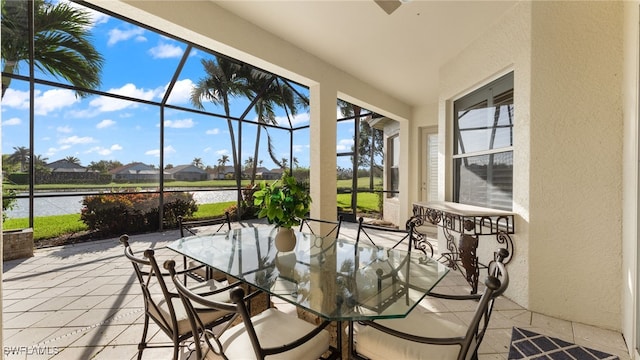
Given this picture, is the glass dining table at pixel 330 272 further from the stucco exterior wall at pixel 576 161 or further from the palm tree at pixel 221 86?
the palm tree at pixel 221 86

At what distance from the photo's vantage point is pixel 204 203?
6055 mm

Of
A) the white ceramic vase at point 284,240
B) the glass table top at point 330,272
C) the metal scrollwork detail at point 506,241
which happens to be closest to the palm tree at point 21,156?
the glass table top at point 330,272

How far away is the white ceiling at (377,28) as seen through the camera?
2.61 m

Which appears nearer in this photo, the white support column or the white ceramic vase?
the white ceramic vase

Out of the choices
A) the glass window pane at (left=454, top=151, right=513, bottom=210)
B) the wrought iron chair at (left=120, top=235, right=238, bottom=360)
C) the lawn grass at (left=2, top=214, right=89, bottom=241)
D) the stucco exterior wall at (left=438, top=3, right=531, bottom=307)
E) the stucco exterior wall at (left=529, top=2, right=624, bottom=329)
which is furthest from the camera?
the lawn grass at (left=2, top=214, right=89, bottom=241)

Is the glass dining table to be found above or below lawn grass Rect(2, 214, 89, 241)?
above

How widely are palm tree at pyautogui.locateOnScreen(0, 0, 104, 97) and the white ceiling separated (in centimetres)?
294

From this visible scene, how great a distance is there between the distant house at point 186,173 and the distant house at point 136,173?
0.94 feet

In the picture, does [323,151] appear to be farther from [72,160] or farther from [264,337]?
[72,160]

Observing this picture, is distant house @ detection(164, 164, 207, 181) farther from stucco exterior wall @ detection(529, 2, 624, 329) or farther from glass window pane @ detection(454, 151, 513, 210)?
stucco exterior wall @ detection(529, 2, 624, 329)

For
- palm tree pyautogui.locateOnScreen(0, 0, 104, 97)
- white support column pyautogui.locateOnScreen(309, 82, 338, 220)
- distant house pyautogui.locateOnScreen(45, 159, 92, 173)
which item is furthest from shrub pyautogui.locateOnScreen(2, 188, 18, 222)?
white support column pyautogui.locateOnScreen(309, 82, 338, 220)

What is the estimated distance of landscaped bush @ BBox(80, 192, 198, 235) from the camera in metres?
4.61

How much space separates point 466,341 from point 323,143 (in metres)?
3.09

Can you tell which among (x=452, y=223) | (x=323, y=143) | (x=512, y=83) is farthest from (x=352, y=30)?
(x=452, y=223)
